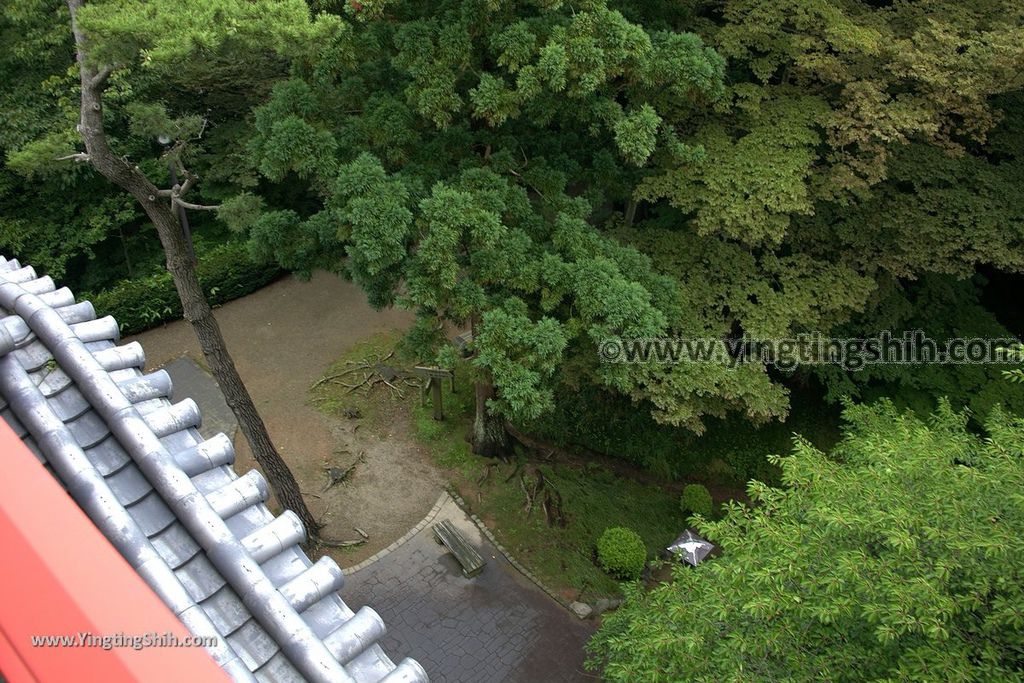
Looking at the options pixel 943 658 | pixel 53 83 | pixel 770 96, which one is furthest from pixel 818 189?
pixel 53 83

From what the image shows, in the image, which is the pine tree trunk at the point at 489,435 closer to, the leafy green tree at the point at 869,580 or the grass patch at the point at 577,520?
the grass patch at the point at 577,520

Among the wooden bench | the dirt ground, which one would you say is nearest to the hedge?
the dirt ground

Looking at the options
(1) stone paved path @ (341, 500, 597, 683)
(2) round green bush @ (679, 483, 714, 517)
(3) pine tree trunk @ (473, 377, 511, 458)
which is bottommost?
(1) stone paved path @ (341, 500, 597, 683)

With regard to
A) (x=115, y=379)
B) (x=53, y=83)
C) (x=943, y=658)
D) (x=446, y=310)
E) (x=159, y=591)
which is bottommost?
(x=943, y=658)

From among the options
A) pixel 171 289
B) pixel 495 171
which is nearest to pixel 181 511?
pixel 495 171

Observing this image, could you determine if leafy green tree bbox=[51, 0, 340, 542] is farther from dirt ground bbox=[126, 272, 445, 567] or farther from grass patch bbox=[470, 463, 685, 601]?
grass patch bbox=[470, 463, 685, 601]

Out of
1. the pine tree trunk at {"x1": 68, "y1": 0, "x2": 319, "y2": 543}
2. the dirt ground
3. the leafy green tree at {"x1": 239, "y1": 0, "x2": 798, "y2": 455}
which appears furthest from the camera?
the dirt ground

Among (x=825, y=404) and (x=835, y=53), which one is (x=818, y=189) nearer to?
(x=835, y=53)
